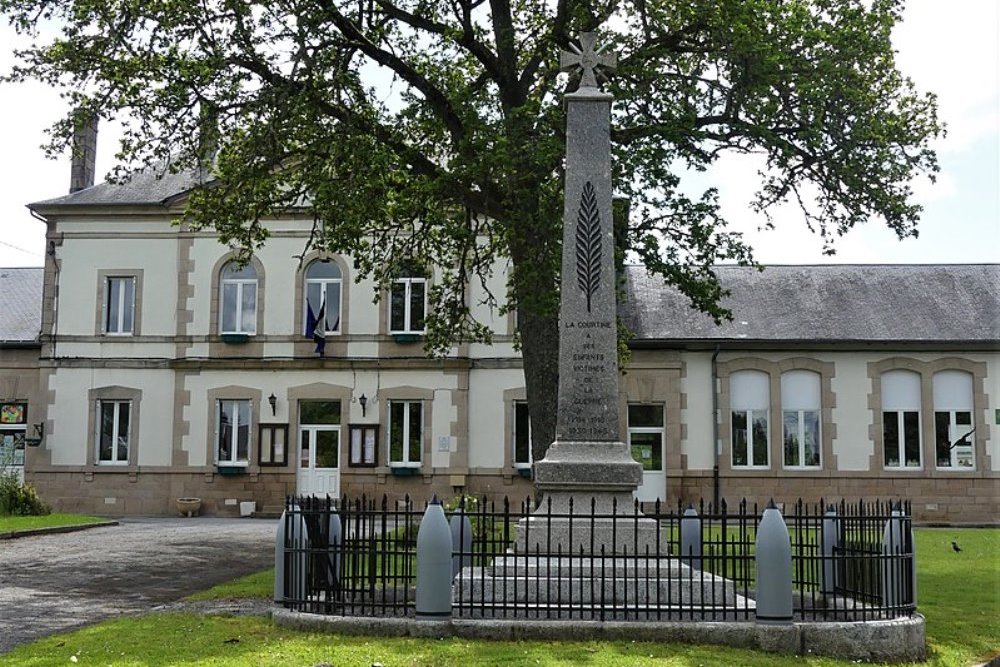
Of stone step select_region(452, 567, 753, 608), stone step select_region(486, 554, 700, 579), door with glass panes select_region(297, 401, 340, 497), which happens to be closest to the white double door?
door with glass panes select_region(297, 401, 340, 497)

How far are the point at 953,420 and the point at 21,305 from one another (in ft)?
86.2

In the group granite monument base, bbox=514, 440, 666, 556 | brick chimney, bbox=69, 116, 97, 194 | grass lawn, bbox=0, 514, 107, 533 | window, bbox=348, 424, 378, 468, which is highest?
brick chimney, bbox=69, 116, 97, 194

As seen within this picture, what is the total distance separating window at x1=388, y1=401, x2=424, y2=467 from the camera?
29344 millimetres

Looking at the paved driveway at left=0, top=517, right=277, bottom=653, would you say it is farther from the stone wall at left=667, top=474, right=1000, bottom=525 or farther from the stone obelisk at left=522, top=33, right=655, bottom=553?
the stone wall at left=667, top=474, right=1000, bottom=525

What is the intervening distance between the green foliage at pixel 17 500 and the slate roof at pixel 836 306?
1510 cm

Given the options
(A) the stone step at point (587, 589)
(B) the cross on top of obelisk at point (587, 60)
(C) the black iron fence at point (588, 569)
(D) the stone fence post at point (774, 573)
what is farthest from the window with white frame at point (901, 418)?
(D) the stone fence post at point (774, 573)

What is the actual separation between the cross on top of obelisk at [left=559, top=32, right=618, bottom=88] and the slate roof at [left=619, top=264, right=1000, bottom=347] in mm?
16155

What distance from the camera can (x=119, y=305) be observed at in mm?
30625

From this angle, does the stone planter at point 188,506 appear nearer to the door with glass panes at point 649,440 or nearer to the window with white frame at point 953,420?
the door with glass panes at point 649,440

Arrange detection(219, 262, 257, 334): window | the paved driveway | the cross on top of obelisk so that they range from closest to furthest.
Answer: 1. the paved driveway
2. the cross on top of obelisk
3. detection(219, 262, 257, 334): window

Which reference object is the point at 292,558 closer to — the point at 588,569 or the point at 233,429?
the point at 588,569

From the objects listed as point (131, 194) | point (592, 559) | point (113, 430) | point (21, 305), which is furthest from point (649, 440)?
point (592, 559)

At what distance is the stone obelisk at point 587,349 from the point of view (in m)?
10.9

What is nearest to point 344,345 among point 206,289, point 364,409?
point 364,409
